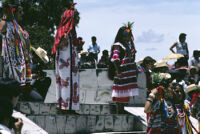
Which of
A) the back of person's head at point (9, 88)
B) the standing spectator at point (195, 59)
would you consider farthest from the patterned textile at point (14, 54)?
the standing spectator at point (195, 59)

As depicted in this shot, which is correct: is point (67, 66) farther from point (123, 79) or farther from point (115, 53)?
point (123, 79)

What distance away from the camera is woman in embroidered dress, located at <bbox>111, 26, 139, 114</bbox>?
8320mm

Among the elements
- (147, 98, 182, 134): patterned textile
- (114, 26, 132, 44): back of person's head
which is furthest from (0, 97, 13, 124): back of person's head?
(114, 26, 132, 44): back of person's head

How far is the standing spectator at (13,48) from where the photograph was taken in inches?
264

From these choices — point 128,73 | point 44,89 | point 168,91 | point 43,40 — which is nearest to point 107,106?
point 128,73

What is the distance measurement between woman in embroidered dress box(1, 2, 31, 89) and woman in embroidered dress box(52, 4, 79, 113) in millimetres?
742

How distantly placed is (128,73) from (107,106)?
0.79 metres

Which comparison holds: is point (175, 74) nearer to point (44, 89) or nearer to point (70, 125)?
point (44, 89)

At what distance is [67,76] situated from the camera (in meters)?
7.51

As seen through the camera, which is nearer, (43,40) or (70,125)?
(70,125)

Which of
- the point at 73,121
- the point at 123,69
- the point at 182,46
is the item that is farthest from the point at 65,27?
the point at 182,46

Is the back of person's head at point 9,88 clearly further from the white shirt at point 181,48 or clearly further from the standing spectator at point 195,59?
the standing spectator at point 195,59

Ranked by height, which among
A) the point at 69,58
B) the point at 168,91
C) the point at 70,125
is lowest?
the point at 70,125

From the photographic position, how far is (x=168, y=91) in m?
6.64
